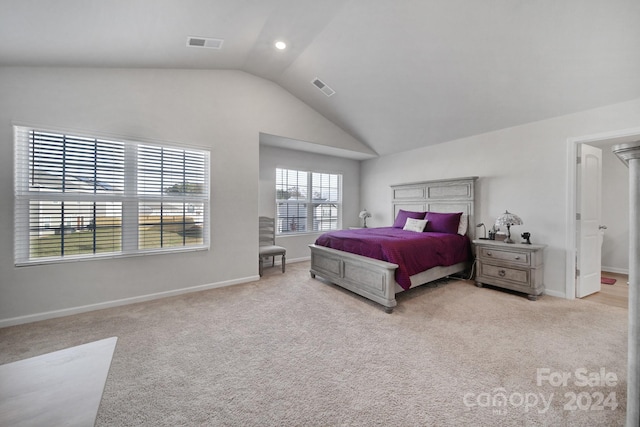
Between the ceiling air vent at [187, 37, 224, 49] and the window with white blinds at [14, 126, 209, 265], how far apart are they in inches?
50.4

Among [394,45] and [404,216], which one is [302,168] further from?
[394,45]

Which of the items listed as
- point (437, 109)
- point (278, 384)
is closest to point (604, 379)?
point (278, 384)

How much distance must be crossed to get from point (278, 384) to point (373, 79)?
12.4 feet

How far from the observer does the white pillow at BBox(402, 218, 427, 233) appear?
4.37m

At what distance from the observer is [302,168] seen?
18.4ft

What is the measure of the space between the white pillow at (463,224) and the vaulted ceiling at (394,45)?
1.41 m

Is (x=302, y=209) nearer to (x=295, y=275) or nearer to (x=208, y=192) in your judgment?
(x=295, y=275)

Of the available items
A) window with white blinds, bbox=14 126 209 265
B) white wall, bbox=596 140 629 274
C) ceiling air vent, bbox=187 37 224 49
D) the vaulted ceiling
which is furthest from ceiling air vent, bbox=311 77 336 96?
white wall, bbox=596 140 629 274

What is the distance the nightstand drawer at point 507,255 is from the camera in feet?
11.0

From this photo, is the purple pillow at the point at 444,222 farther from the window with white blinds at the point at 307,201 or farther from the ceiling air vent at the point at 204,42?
the ceiling air vent at the point at 204,42

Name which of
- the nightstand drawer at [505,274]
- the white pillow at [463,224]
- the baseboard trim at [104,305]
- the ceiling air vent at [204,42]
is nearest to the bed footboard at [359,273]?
the baseboard trim at [104,305]

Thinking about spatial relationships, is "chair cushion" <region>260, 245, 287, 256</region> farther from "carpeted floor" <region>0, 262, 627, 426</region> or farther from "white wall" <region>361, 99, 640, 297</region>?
"white wall" <region>361, 99, 640, 297</region>

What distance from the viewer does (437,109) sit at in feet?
13.0

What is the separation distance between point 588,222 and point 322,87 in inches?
164
